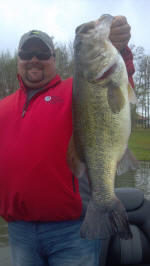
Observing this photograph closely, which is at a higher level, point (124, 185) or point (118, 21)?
point (118, 21)

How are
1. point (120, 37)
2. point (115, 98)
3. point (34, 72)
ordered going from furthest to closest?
1. point (34, 72)
2. point (120, 37)
3. point (115, 98)

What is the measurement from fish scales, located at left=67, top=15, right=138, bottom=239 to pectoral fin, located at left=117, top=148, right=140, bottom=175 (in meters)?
0.05

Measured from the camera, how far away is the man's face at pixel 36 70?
8.64ft

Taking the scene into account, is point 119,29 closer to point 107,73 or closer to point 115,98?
point 107,73

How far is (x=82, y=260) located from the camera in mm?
2336

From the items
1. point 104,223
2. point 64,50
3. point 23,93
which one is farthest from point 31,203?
point 64,50

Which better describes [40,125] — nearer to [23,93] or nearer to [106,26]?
[23,93]

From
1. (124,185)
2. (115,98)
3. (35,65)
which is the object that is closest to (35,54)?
(35,65)

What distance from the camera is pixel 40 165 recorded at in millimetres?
2293

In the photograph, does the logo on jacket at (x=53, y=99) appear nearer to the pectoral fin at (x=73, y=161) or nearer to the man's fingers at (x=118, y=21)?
the pectoral fin at (x=73, y=161)

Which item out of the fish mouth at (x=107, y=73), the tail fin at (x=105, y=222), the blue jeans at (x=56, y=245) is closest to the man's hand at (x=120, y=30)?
the fish mouth at (x=107, y=73)

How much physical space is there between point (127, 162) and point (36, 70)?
1.19 m

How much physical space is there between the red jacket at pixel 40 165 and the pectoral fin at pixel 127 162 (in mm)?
421

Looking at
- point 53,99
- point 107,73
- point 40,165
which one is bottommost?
point 40,165
